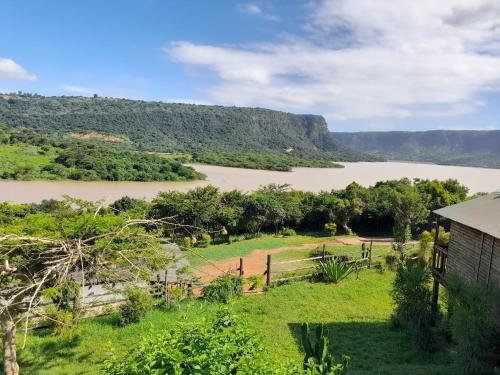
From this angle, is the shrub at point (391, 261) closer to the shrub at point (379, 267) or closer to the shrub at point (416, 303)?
the shrub at point (379, 267)

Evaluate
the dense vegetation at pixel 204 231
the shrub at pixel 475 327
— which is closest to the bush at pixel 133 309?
the dense vegetation at pixel 204 231

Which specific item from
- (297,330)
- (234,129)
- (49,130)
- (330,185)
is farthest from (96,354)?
(234,129)

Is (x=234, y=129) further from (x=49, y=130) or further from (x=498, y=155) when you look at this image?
(x=498, y=155)

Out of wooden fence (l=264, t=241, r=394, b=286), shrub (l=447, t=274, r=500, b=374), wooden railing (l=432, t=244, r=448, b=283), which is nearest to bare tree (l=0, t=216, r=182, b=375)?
shrub (l=447, t=274, r=500, b=374)

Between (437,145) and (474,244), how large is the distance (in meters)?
157

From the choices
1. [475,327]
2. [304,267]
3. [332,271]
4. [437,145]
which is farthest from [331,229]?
[437,145]

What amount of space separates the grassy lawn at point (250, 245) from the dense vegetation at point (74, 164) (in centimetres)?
2788

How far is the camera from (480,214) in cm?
799

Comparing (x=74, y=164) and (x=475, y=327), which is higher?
(x=475, y=327)

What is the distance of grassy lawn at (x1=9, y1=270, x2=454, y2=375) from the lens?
7789 millimetres

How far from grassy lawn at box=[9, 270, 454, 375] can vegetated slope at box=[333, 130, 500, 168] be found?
105984mm

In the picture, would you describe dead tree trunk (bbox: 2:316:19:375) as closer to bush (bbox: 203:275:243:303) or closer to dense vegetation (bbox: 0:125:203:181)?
bush (bbox: 203:275:243:303)

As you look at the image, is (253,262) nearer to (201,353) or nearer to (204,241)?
(204,241)

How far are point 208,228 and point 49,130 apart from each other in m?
78.5
